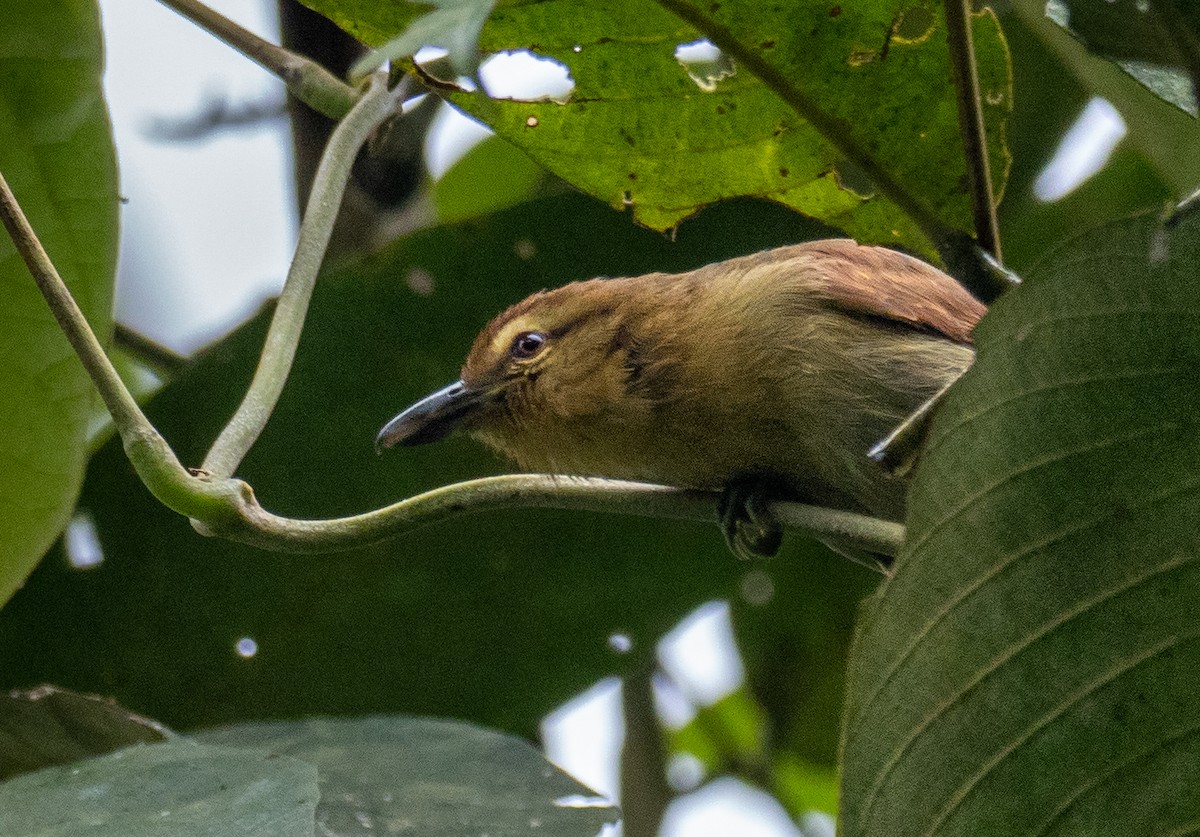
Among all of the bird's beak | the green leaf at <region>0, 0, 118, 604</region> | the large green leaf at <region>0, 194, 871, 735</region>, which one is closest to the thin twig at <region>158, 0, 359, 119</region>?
the green leaf at <region>0, 0, 118, 604</region>

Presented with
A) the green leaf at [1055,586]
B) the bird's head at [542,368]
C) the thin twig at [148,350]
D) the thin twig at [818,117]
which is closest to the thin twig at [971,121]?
the thin twig at [818,117]

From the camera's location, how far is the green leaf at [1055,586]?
1.32 meters

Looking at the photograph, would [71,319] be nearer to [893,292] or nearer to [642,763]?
→ [893,292]

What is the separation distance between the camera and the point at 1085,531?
137cm

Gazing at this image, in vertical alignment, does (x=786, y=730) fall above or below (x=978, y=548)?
below

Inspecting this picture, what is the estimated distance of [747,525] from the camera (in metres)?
2.67

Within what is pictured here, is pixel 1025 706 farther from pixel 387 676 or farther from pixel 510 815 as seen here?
pixel 387 676

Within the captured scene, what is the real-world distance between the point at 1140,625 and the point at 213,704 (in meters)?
1.79

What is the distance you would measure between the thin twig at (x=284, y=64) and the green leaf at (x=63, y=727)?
939 millimetres

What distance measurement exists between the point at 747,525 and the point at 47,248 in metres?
1.24

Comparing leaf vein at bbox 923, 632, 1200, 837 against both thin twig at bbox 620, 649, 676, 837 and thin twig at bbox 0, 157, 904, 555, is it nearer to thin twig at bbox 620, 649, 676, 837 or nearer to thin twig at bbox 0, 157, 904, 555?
thin twig at bbox 0, 157, 904, 555

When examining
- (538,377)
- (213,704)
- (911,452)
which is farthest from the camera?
(538,377)

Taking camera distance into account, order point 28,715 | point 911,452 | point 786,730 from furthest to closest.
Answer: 1. point 786,730
2. point 28,715
3. point 911,452

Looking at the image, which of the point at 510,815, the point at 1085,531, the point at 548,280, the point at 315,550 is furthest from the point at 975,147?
the point at 548,280
